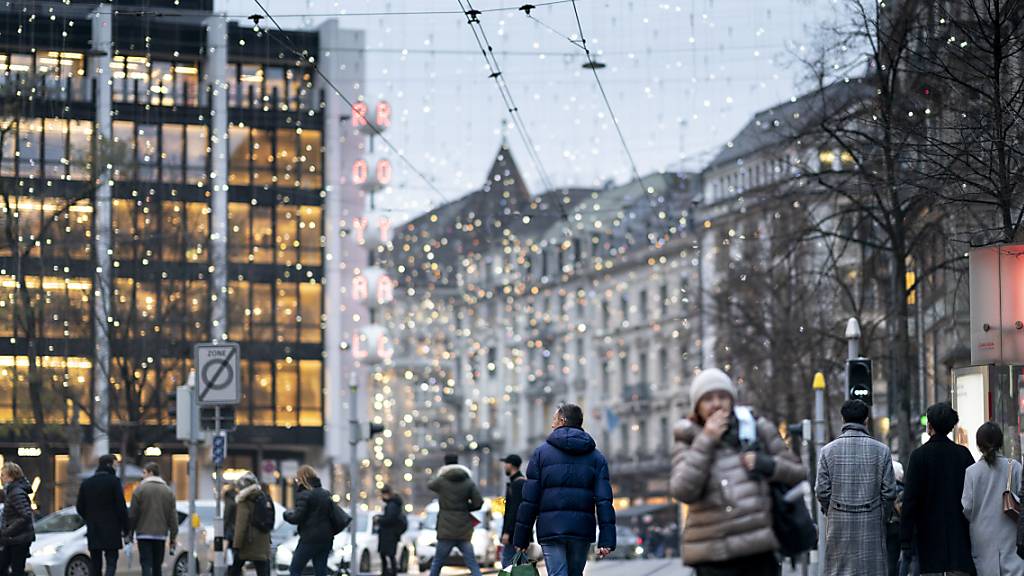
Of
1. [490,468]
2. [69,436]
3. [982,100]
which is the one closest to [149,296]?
[69,436]

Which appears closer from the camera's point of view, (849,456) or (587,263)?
(849,456)

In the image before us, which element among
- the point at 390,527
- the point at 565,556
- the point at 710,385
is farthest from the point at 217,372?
the point at 710,385

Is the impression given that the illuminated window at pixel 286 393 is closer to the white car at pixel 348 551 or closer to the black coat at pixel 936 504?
the white car at pixel 348 551

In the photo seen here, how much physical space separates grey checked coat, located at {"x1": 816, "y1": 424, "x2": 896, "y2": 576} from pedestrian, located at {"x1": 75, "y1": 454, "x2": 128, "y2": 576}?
10.8 metres

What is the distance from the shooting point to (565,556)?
14.2 metres

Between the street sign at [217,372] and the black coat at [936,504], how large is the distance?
10736 mm

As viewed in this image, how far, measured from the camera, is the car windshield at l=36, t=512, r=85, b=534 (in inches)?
1227

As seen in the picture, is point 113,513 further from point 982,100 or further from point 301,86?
point 301,86

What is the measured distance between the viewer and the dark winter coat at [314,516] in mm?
20688

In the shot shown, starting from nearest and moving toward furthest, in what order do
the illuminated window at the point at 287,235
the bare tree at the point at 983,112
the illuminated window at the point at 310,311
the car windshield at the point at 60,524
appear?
the bare tree at the point at 983,112
the car windshield at the point at 60,524
the illuminated window at the point at 287,235
the illuminated window at the point at 310,311

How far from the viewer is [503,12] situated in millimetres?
26078

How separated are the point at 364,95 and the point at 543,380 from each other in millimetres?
36732

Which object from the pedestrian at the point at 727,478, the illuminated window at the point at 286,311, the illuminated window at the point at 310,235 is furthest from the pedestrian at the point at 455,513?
the illuminated window at the point at 310,235

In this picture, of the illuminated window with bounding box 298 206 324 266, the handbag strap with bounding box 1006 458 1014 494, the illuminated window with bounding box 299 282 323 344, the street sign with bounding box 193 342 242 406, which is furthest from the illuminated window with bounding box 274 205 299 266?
Result: the handbag strap with bounding box 1006 458 1014 494
